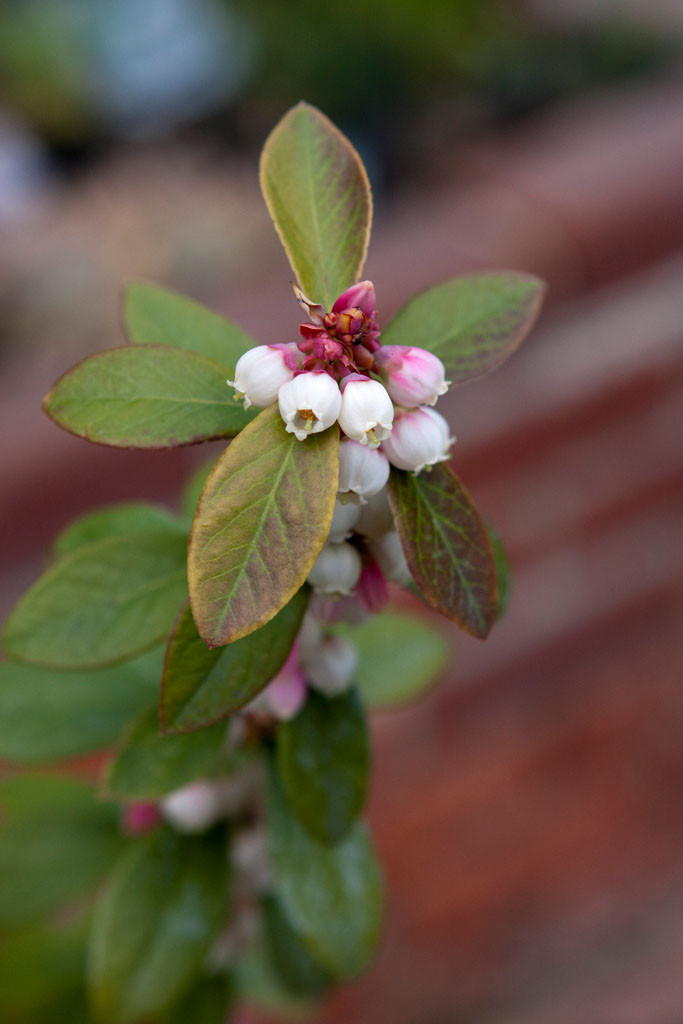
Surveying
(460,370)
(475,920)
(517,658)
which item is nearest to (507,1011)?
(475,920)

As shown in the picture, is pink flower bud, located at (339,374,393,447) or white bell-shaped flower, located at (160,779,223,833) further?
white bell-shaped flower, located at (160,779,223,833)

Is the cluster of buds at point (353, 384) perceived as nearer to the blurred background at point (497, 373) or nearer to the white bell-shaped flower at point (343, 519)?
the white bell-shaped flower at point (343, 519)

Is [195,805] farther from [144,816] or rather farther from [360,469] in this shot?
[360,469]

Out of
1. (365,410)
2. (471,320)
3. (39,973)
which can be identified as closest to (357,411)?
(365,410)

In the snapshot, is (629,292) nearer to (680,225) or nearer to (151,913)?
(680,225)

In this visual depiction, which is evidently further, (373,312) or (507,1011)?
(507,1011)

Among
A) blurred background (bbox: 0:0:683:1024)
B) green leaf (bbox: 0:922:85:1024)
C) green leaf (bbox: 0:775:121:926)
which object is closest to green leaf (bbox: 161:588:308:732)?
green leaf (bbox: 0:775:121:926)

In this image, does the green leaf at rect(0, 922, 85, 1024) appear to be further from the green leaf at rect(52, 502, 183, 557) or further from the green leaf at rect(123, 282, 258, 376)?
the green leaf at rect(123, 282, 258, 376)
